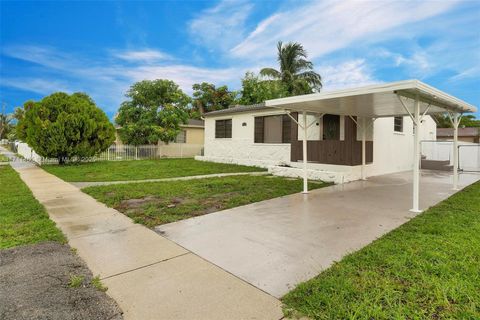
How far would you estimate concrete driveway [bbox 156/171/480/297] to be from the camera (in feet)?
10.3

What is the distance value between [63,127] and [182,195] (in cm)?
1028

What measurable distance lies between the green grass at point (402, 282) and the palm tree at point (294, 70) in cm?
2505

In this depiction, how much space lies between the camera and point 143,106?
19.7 metres

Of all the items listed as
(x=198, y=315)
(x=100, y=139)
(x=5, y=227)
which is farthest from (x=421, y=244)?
(x=100, y=139)

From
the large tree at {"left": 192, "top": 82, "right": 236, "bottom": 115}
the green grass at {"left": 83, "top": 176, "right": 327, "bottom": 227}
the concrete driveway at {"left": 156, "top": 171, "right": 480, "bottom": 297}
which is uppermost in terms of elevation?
the large tree at {"left": 192, "top": 82, "right": 236, "bottom": 115}

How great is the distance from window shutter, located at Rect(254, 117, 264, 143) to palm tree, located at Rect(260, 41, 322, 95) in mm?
14043

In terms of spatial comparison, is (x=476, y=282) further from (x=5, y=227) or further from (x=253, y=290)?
(x=5, y=227)

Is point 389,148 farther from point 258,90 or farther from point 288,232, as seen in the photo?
point 258,90

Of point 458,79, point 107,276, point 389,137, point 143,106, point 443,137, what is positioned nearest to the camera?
A: point 107,276

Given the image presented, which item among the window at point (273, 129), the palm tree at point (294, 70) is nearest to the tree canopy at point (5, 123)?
the palm tree at point (294, 70)

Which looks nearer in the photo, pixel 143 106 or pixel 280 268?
pixel 280 268

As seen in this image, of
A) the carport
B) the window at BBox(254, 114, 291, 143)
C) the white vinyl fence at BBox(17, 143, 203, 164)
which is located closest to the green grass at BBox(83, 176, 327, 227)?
the carport

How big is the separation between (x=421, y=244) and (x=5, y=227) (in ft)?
21.0

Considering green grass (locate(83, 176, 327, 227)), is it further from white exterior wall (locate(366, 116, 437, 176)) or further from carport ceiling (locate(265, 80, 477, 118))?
white exterior wall (locate(366, 116, 437, 176))
